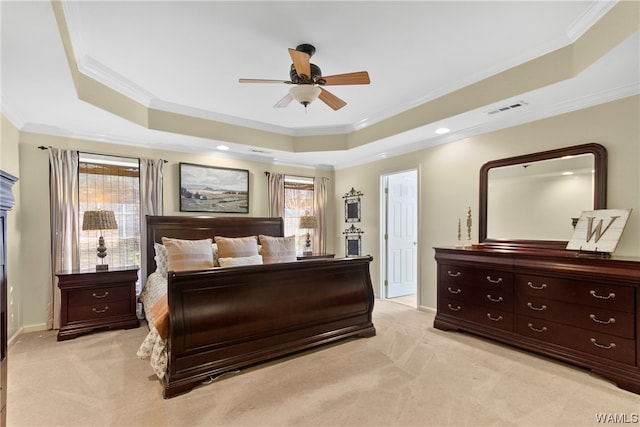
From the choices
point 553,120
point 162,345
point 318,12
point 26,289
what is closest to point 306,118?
point 318,12

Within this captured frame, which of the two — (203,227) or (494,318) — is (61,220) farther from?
(494,318)

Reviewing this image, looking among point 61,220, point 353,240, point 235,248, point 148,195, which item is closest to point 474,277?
point 353,240

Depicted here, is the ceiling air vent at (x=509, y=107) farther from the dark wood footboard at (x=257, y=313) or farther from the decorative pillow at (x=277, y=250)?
the decorative pillow at (x=277, y=250)

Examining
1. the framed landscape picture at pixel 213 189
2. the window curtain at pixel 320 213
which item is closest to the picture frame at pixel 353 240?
the window curtain at pixel 320 213

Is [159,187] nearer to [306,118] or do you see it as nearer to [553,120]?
[306,118]

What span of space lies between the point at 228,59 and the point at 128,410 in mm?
2924

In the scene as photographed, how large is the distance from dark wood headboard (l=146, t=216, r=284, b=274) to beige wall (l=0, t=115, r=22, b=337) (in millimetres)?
1326

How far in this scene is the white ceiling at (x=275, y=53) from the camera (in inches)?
87.9

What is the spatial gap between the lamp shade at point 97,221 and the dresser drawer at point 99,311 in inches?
35.8

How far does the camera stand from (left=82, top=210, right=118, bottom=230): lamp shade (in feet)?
12.3

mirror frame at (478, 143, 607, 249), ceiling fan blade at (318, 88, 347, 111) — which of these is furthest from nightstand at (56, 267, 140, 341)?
mirror frame at (478, 143, 607, 249)

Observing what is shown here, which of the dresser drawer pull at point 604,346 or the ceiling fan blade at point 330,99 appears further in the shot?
the ceiling fan blade at point 330,99

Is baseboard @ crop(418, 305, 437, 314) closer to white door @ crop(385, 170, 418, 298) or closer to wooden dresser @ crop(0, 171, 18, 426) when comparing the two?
white door @ crop(385, 170, 418, 298)

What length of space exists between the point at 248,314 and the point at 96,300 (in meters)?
2.20
